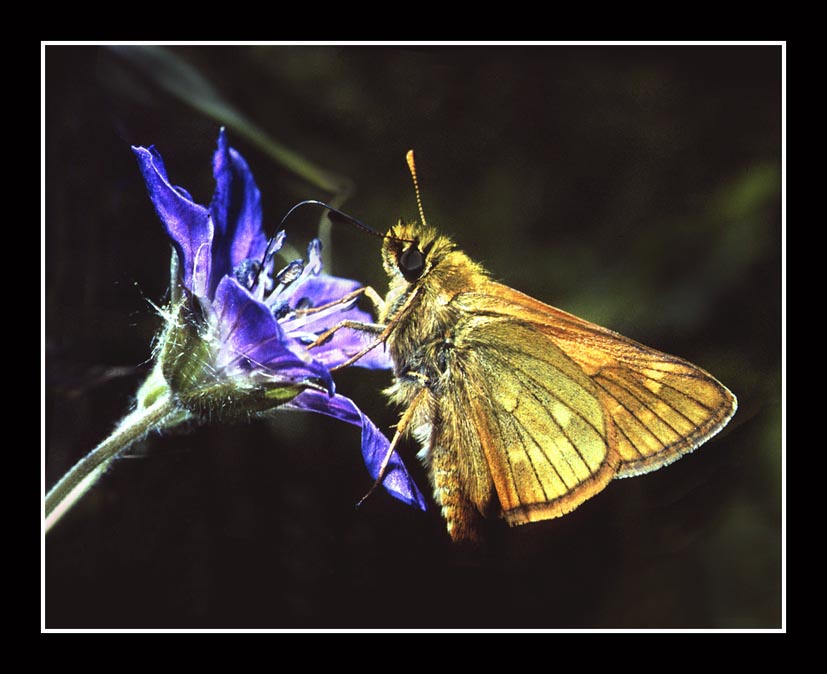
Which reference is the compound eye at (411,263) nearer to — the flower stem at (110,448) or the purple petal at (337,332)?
the purple petal at (337,332)

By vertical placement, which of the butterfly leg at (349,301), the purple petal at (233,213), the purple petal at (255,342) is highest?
the purple petal at (233,213)

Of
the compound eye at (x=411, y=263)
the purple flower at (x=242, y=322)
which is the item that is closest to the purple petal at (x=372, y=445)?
the purple flower at (x=242, y=322)

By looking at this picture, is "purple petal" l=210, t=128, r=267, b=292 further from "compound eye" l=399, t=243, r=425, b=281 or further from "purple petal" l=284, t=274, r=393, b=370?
"compound eye" l=399, t=243, r=425, b=281

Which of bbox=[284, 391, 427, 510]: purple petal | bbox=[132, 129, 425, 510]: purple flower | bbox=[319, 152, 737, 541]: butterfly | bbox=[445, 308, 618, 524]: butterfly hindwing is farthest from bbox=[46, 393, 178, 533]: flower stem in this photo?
bbox=[445, 308, 618, 524]: butterfly hindwing

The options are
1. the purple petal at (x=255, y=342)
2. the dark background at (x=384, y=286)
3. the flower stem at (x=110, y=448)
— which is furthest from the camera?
the dark background at (x=384, y=286)

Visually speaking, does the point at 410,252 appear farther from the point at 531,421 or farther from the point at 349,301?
the point at 531,421
